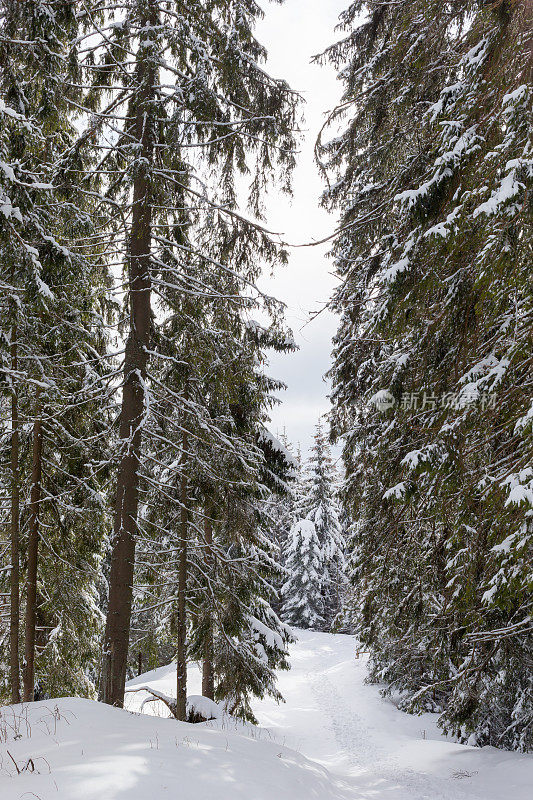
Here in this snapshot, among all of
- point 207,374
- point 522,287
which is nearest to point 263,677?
point 207,374

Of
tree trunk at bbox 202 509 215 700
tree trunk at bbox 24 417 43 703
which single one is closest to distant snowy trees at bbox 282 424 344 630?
tree trunk at bbox 202 509 215 700

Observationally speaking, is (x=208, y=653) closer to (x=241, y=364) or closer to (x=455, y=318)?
(x=241, y=364)

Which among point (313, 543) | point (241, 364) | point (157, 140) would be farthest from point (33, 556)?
point (313, 543)

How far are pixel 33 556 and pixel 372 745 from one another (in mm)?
10343

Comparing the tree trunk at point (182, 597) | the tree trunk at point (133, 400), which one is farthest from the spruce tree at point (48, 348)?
the tree trunk at point (182, 597)

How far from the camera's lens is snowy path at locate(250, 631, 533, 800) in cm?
786

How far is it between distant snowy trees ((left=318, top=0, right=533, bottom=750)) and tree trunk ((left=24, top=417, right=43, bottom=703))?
548cm

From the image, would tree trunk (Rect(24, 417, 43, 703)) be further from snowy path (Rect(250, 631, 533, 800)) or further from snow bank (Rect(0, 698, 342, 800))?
snowy path (Rect(250, 631, 533, 800))

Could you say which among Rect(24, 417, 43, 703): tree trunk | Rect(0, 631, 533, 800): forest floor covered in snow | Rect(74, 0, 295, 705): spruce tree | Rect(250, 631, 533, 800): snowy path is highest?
Rect(74, 0, 295, 705): spruce tree

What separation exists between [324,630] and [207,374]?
36.3m

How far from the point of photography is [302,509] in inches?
1515

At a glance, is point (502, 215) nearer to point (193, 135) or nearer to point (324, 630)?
point (193, 135)

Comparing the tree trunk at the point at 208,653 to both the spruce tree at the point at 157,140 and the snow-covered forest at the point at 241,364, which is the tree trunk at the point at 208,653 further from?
the spruce tree at the point at 157,140

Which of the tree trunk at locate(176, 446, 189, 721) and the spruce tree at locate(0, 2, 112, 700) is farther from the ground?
the spruce tree at locate(0, 2, 112, 700)
